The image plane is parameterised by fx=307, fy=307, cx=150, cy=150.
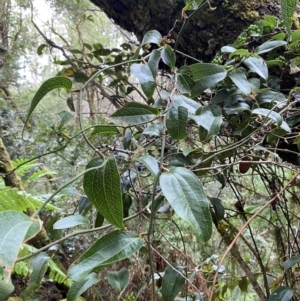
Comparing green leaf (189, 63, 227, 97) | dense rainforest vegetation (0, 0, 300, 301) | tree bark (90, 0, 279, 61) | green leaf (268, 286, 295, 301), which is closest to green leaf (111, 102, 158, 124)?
dense rainforest vegetation (0, 0, 300, 301)

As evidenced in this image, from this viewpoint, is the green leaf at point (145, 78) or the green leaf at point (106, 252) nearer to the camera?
the green leaf at point (106, 252)

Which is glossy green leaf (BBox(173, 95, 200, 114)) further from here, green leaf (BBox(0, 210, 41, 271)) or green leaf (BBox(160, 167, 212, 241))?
green leaf (BBox(0, 210, 41, 271))

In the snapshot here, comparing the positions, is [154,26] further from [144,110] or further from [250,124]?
[144,110]

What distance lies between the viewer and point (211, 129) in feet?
1.44

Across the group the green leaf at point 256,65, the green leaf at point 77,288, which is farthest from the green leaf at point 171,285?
the green leaf at point 256,65

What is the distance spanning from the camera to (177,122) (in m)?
0.39

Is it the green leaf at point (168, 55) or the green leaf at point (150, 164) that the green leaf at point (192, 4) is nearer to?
Result: the green leaf at point (168, 55)

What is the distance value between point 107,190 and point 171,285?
24 cm

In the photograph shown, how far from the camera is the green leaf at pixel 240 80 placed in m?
0.47

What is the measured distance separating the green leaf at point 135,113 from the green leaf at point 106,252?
14cm

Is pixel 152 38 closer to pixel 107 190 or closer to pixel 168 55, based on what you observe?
pixel 168 55

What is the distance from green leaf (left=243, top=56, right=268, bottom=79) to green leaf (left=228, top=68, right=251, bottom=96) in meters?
0.02

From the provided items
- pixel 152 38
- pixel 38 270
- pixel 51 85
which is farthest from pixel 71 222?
pixel 152 38

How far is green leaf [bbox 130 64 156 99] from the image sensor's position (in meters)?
0.42
